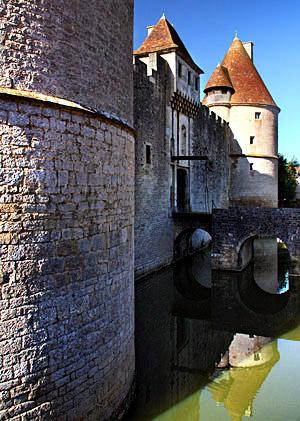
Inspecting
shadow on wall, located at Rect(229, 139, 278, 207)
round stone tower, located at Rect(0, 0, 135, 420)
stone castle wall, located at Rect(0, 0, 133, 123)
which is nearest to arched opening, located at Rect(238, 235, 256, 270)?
shadow on wall, located at Rect(229, 139, 278, 207)

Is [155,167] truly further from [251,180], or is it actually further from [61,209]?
[251,180]

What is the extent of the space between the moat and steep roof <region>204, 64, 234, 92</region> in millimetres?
11198

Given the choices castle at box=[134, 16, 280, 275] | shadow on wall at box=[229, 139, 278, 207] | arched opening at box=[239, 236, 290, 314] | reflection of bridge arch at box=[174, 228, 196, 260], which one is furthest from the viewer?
shadow on wall at box=[229, 139, 278, 207]

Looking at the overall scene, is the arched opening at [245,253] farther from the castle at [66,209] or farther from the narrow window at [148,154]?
the castle at [66,209]

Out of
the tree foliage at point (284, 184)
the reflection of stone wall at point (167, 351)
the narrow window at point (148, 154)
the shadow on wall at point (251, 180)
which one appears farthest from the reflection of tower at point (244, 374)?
the tree foliage at point (284, 184)

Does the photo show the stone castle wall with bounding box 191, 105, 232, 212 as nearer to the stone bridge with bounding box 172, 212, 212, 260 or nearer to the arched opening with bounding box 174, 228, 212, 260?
the arched opening with bounding box 174, 228, 212, 260

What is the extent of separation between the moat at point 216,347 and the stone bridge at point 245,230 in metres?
0.49

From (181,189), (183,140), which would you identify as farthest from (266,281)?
(183,140)

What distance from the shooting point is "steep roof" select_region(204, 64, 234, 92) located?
63.0 feet

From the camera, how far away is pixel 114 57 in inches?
162

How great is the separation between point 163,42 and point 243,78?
8826 mm

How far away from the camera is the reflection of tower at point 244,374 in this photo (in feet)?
17.2

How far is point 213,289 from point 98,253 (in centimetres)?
783

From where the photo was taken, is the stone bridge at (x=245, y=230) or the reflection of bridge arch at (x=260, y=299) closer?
the reflection of bridge arch at (x=260, y=299)
